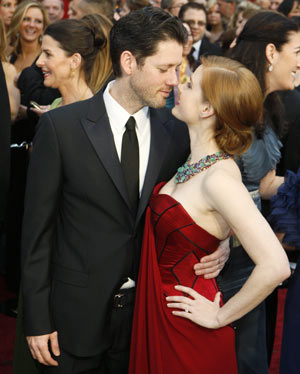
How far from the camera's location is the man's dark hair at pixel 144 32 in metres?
2.21

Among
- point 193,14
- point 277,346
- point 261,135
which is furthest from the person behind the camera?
point 193,14

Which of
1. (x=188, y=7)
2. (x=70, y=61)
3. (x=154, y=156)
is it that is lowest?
(x=188, y=7)

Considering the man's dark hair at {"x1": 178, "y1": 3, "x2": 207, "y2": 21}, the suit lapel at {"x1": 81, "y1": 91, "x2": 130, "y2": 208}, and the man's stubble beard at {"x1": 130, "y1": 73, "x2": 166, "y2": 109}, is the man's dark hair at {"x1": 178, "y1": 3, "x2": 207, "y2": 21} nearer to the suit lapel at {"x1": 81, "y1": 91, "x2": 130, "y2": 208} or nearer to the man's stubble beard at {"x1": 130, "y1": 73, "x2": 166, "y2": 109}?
the man's stubble beard at {"x1": 130, "y1": 73, "x2": 166, "y2": 109}

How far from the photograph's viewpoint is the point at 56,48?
339cm

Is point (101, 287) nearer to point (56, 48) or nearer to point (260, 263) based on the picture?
point (260, 263)

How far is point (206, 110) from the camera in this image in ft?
6.84

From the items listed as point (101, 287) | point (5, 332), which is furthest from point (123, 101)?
point (5, 332)

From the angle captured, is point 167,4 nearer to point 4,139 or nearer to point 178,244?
point 4,139

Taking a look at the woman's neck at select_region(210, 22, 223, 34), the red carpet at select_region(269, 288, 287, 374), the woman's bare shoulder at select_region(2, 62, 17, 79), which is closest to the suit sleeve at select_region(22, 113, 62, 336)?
the red carpet at select_region(269, 288, 287, 374)

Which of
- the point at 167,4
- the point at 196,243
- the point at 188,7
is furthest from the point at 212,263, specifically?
the point at 167,4

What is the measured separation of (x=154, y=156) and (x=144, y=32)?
0.48 meters

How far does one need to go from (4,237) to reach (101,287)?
2843 millimetres

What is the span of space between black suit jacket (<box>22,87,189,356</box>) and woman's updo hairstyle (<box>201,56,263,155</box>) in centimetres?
28

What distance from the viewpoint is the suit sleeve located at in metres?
1.98
